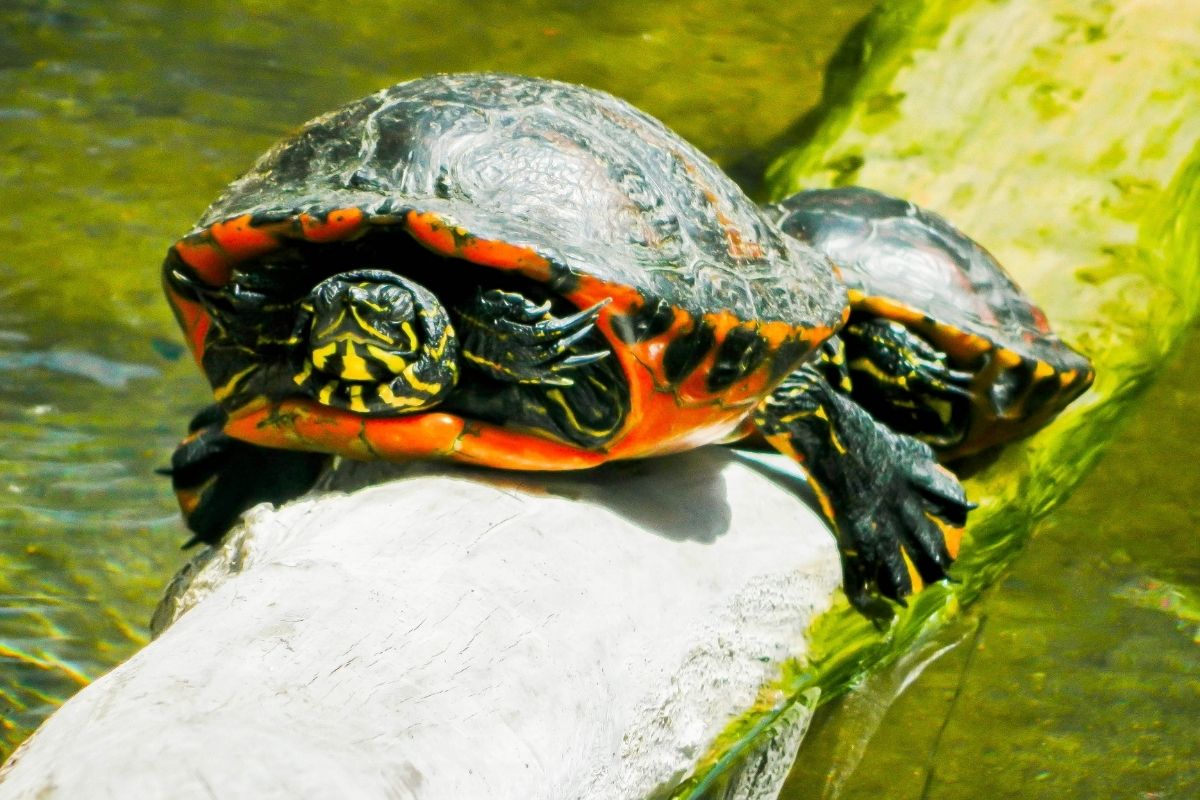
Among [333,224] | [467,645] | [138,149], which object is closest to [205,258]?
[333,224]

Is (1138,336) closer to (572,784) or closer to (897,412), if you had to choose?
(897,412)

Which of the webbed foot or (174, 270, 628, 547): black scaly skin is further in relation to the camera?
the webbed foot

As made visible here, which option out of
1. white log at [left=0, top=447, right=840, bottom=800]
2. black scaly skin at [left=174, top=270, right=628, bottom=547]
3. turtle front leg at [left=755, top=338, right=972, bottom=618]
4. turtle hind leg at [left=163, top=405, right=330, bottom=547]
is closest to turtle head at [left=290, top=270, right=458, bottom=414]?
black scaly skin at [left=174, top=270, right=628, bottom=547]

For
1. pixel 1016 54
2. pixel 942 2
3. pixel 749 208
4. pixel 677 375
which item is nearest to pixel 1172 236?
pixel 1016 54

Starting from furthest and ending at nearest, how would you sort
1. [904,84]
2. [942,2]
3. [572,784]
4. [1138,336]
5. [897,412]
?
1. [942,2]
2. [904,84]
3. [1138,336]
4. [897,412]
5. [572,784]

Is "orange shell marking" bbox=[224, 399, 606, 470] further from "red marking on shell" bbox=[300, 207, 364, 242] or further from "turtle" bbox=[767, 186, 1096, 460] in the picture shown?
"turtle" bbox=[767, 186, 1096, 460]

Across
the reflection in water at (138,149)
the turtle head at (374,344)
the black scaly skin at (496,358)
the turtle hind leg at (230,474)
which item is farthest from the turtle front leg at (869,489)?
the reflection in water at (138,149)
